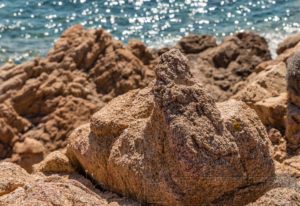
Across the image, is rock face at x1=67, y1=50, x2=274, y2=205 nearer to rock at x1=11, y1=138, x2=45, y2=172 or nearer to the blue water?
rock at x1=11, y1=138, x2=45, y2=172

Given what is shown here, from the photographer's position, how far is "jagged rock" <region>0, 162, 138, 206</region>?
6.96 m

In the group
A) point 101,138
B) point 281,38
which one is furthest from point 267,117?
point 281,38

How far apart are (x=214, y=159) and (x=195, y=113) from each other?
629 millimetres

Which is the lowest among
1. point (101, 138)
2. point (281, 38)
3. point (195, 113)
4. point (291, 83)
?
point (281, 38)

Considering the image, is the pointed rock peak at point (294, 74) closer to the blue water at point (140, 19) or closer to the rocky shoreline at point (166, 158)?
the rocky shoreline at point (166, 158)

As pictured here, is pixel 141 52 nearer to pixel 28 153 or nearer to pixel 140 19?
pixel 28 153

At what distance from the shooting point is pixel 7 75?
73.2ft

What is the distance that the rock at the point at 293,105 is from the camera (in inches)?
548

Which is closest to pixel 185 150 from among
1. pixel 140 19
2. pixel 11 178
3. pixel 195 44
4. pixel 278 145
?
pixel 11 178

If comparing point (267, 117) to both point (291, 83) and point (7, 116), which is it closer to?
point (291, 83)

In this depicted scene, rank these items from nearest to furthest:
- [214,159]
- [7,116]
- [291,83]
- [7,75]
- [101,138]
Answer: [214,159] → [101,138] → [291,83] → [7,116] → [7,75]

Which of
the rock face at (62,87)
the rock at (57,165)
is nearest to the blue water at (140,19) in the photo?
the rock face at (62,87)

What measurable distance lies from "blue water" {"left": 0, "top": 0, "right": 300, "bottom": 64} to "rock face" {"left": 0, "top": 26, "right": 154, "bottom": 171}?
842cm

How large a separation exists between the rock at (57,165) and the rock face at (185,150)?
1.04 meters
